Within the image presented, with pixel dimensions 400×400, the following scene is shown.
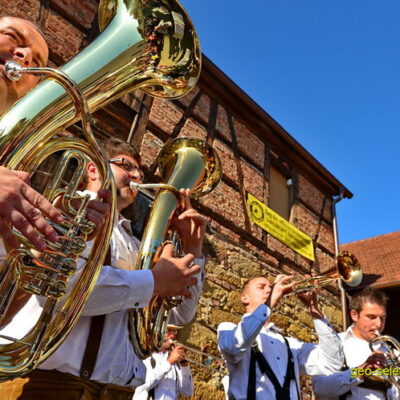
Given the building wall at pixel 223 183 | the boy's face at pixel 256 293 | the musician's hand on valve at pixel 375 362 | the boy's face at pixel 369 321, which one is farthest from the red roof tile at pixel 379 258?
the boy's face at pixel 256 293

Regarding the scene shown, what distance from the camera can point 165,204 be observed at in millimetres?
1840

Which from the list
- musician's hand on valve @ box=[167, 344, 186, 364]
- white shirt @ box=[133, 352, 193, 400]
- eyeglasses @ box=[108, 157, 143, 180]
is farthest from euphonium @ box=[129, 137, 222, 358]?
white shirt @ box=[133, 352, 193, 400]

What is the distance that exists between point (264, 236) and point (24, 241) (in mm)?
5800

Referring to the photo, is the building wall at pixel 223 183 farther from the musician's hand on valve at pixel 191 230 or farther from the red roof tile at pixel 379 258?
the musician's hand on valve at pixel 191 230

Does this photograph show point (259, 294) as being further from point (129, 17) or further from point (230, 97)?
point (230, 97)

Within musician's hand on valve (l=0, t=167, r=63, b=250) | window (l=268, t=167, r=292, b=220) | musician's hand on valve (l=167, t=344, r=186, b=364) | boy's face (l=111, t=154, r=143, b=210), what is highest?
window (l=268, t=167, r=292, b=220)

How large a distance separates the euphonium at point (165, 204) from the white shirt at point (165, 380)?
83.7 inches

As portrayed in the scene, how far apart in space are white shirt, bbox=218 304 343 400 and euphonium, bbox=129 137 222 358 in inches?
35.0

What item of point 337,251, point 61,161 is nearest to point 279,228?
point 337,251

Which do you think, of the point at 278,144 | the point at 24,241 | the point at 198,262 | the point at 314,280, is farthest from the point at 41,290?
the point at 278,144

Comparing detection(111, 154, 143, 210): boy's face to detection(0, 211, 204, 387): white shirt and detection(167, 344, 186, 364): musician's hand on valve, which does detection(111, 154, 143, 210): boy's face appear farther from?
detection(167, 344, 186, 364): musician's hand on valve

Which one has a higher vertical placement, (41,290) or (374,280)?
(374,280)

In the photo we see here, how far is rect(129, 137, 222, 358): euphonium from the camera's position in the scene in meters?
1.59

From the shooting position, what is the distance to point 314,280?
3375 millimetres
